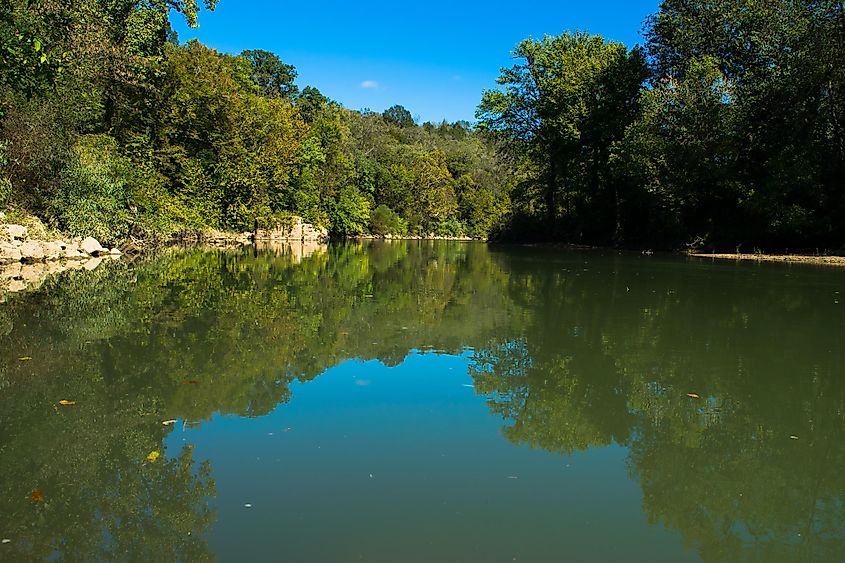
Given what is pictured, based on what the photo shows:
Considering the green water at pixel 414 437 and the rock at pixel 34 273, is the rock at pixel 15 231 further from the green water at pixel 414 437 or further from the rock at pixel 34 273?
the green water at pixel 414 437

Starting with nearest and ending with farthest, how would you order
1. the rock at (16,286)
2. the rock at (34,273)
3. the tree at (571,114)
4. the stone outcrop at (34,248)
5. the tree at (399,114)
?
the rock at (16,286) < the rock at (34,273) < the stone outcrop at (34,248) < the tree at (571,114) < the tree at (399,114)

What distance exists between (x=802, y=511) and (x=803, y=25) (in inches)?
1158

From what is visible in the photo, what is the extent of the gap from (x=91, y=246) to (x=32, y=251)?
3142mm

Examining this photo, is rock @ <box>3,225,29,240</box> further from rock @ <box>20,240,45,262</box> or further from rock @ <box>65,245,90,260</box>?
rock @ <box>65,245,90,260</box>

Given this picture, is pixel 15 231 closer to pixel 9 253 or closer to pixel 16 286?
pixel 9 253

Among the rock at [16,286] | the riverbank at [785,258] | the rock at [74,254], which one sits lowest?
the rock at [16,286]

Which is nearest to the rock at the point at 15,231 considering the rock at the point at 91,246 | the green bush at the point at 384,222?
the rock at the point at 91,246

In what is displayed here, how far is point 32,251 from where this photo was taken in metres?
16.4

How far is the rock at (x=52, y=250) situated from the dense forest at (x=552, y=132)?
77.6 inches

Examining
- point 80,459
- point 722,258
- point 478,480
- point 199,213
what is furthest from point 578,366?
point 199,213

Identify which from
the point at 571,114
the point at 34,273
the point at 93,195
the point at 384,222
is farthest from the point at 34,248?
the point at 384,222

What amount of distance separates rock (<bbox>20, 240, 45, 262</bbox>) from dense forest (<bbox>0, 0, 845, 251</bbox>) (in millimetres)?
2146

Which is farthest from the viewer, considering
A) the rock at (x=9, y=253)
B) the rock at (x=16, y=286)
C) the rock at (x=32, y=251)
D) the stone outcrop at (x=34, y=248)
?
the rock at (x=32, y=251)

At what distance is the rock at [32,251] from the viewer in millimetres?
16156
